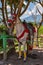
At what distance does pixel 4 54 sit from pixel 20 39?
836 mm

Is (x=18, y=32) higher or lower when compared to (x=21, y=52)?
higher

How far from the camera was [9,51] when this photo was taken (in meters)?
7.89

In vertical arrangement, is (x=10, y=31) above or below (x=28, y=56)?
above

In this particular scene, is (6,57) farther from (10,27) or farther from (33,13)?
(33,13)

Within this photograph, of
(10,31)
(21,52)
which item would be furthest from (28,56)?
(10,31)

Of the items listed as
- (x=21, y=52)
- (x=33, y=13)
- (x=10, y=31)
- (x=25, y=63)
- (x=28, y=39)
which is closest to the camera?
(x=25, y=63)

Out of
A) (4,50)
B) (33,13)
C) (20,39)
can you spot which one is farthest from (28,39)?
(33,13)

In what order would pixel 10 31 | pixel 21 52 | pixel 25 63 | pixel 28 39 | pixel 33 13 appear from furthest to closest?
pixel 33 13
pixel 10 31
pixel 21 52
pixel 28 39
pixel 25 63

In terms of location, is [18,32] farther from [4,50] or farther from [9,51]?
[9,51]

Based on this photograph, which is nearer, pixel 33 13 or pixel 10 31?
Result: pixel 10 31

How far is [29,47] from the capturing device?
7574 millimetres

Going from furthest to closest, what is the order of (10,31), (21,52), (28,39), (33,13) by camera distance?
(33,13)
(10,31)
(21,52)
(28,39)

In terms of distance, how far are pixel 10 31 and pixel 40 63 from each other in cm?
228

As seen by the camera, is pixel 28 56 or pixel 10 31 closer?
pixel 28 56
